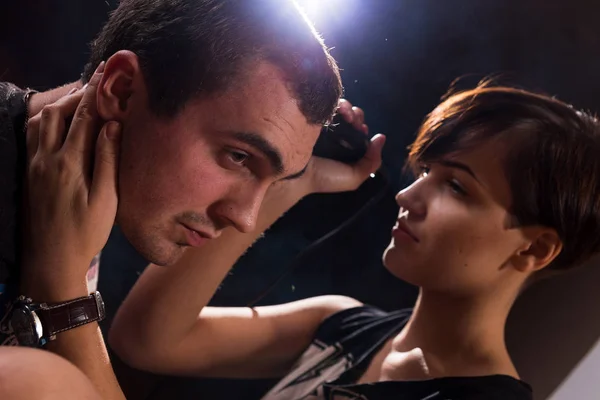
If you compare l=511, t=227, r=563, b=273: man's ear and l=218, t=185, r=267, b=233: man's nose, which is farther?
l=511, t=227, r=563, b=273: man's ear

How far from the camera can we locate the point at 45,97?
56 cm

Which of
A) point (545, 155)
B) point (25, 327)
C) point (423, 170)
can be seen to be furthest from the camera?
→ point (423, 170)

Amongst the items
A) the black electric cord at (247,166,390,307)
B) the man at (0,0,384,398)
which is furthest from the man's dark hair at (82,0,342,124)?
the black electric cord at (247,166,390,307)

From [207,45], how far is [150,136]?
3.6 inches

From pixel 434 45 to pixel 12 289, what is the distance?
1.88ft

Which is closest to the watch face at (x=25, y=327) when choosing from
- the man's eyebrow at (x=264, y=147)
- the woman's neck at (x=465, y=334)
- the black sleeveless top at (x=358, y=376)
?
the man's eyebrow at (x=264, y=147)

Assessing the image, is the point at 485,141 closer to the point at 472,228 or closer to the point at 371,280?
the point at 472,228

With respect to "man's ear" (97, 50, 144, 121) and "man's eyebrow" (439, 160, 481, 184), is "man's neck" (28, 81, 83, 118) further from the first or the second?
"man's eyebrow" (439, 160, 481, 184)

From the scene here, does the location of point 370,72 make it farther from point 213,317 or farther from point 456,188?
point 213,317

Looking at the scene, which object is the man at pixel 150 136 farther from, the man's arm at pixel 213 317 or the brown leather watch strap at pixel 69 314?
the man's arm at pixel 213 317

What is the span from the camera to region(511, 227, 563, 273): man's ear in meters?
0.69

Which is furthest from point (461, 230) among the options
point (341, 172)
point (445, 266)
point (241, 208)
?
point (241, 208)

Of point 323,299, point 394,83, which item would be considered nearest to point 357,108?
point 394,83

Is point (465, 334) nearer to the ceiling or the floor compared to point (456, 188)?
nearer to the floor
